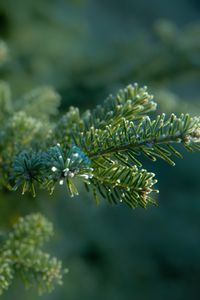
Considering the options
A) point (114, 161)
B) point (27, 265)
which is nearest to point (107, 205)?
point (27, 265)

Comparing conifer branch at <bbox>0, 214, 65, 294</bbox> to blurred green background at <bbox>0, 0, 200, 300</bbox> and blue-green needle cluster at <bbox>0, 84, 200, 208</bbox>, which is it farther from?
blurred green background at <bbox>0, 0, 200, 300</bbox>

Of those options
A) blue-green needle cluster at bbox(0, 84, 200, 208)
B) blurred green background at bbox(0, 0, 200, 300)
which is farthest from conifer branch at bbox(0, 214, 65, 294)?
blurred green background at bbox(0, 0, 200, 300)

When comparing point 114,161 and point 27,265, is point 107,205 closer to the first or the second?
point 27,265

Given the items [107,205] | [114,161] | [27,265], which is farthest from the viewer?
[107,205]

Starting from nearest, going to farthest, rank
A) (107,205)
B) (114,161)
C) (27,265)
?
(114,161) → (27,265) → (107,205)

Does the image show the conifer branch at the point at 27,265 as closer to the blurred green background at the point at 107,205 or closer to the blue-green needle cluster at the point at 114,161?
the blue-green needle cluster at the point at 114,161

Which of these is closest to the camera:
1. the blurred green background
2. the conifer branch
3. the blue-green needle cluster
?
the blue-green needle cluster

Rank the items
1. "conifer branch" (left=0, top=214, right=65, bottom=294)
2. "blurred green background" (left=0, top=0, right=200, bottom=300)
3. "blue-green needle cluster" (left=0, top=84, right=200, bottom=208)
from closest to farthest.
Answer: "blue-green needle cluster" (left=0, top=84, right=200, bottom=208) < "conifer branch" (left=0, top=214, right=65, bottom=294) < "blurred green background" (left=0, top=0, right=200, bottom=300)

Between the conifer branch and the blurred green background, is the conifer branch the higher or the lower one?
the lower one

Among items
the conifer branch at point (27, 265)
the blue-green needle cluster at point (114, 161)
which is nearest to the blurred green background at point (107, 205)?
the conifer branch at point (27, 265)
